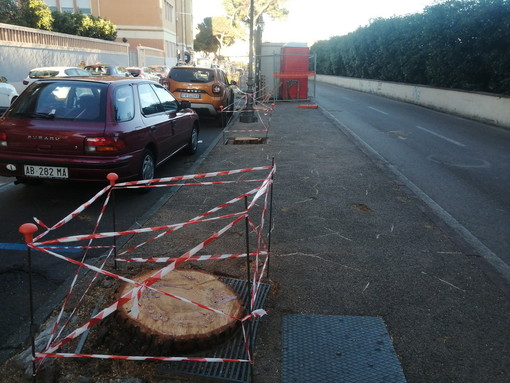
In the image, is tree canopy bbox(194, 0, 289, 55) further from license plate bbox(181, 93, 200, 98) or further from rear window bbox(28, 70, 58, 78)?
license plate bbox(181, 93, 200, 98)

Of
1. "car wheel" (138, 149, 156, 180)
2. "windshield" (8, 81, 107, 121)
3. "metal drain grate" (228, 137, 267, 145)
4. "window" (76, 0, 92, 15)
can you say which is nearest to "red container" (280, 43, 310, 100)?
"metal drain grate" (228, 137, 267, 145)

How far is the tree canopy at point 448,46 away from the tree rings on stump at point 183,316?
15.1 meters

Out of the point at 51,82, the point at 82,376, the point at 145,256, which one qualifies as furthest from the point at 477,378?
the point at 51,82

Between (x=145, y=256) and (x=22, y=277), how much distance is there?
3.62 ft

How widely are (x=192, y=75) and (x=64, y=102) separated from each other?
8.10 meters

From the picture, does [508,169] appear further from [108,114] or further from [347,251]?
[108,114]

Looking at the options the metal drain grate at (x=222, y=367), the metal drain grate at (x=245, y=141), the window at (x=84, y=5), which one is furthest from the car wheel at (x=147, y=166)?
the window at (x=84, y=5)

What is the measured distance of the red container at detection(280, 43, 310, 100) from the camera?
22.5 meters

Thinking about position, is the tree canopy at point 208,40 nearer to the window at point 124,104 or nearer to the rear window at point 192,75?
the rear window at point 192,75

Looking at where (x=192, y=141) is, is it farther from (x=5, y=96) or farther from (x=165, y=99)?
(x=5, y=96)

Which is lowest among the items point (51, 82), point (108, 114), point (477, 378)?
point (477, 378)

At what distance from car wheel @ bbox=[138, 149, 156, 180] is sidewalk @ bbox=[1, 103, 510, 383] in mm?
622

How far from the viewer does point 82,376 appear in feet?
8.91

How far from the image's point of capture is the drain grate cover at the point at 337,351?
284cm
